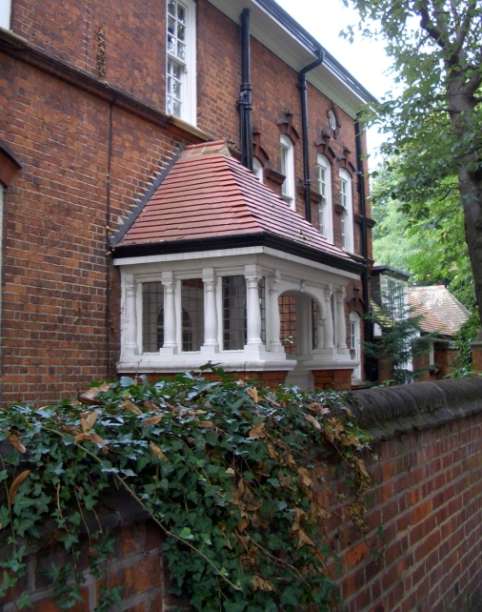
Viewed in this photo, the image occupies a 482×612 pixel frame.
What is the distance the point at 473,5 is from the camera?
9961mm

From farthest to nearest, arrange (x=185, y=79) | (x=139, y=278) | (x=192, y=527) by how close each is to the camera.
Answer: (x=185, y=79) → (x=139, y=278) → (x=192, y=527)

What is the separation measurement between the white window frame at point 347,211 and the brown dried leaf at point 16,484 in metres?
16.4

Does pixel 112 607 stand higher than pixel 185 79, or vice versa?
pixel 185 79

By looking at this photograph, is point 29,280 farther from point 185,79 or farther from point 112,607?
point 112,607

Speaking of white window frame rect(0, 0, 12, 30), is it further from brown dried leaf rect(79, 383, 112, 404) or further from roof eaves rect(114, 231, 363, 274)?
brown dried leaf rect(79, 383, 112, 404)

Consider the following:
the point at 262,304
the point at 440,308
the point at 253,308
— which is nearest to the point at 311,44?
the point at 262,304

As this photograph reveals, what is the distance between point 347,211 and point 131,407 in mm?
16349

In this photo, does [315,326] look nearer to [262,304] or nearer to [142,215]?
[262,304]

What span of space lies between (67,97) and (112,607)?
7527 mm

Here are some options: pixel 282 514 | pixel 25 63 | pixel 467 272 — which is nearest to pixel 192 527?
pixel 282 514

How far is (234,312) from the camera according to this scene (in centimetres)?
1060

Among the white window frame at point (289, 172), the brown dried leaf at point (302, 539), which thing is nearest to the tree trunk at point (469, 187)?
the white window frame at point (289, 172)

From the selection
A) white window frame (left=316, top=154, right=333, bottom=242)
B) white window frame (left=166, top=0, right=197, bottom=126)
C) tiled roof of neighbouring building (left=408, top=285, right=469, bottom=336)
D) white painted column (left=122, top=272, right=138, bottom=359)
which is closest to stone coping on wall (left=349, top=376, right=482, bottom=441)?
white painted column (left=122, top=272, right=138, bottom=359)

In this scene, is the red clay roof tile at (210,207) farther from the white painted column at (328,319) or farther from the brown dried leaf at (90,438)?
the brown dried leaf at (90,438)
